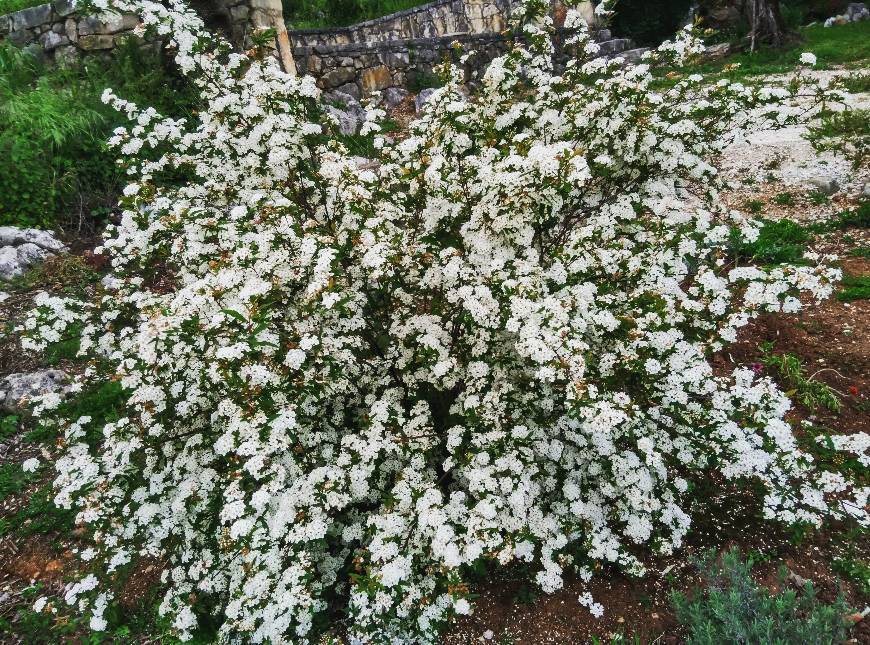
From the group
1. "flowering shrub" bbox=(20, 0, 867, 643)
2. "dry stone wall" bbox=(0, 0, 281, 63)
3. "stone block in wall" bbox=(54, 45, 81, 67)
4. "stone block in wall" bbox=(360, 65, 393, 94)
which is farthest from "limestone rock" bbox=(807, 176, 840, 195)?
"stone block in wall" bbox=(54, 45, 81, 67)

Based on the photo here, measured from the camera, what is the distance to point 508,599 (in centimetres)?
409

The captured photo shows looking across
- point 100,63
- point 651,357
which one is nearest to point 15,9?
point 100,63

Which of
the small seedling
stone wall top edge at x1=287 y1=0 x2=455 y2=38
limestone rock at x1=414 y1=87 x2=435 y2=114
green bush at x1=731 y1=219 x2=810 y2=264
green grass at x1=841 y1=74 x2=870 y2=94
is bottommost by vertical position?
the small seedling

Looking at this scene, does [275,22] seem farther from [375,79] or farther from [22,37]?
[22,37]

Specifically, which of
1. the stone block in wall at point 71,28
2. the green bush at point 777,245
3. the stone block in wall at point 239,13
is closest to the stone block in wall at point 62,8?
the stone block in wall at point 71,28

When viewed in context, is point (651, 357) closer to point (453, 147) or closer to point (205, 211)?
point (453, 147)

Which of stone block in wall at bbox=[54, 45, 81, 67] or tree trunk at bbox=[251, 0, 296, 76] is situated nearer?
stone block in wall at bbox=[54, 45, 81, 67]

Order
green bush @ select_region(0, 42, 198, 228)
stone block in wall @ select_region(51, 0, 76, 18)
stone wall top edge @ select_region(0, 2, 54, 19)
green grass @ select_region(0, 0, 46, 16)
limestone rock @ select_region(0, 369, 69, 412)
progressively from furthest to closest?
green grass @ select_region(0, 0, 46, 16), stone wall top edge @ select_region(0, 2, 54, 19), stone block in wall @ select_region(51, 0, 76, 18), green bush @ select_region(0, 42, 198, 228), limestone rock @ select_region(0, 369, 69, 412)

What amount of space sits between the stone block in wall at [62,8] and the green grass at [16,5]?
84cm

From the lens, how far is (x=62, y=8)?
33.2ft

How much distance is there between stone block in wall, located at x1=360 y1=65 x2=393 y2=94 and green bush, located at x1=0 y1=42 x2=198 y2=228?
4953 mm

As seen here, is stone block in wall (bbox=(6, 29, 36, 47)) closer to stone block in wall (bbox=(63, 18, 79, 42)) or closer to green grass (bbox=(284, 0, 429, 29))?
stone block in wall (bbox=(63, 18, 79, 42))

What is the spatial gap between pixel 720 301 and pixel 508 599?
9.14ft

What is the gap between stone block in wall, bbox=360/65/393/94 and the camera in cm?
1348
